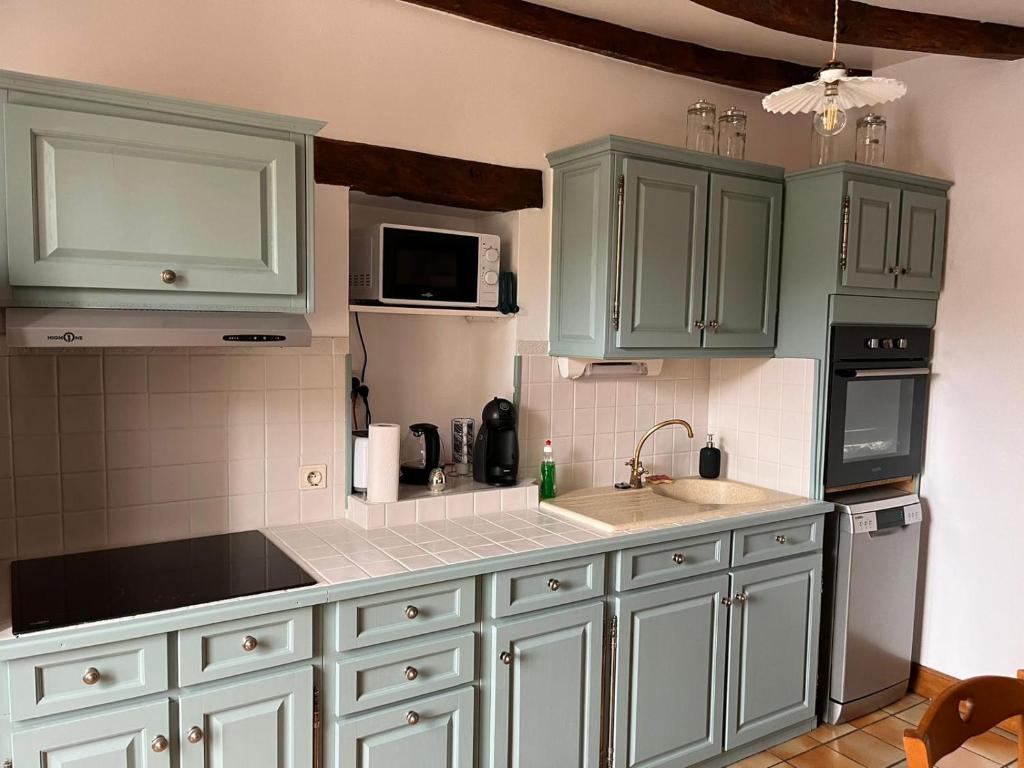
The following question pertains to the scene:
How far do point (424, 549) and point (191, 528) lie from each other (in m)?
0.71

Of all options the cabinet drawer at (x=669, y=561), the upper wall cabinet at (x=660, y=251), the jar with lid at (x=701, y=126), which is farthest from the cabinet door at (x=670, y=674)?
the jar with lid at (x=701, y=126)

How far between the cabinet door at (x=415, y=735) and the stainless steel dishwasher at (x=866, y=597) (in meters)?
1.60

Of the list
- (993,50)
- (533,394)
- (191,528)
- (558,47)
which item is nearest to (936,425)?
(993,50)

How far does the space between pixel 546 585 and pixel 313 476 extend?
823 mm

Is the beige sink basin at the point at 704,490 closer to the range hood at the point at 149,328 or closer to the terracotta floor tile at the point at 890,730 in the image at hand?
the terracotta floor tile at the point at 890,730

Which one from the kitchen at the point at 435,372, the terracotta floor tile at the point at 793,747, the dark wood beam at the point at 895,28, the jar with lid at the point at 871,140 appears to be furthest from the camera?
the jar with lid at the point at 871,140

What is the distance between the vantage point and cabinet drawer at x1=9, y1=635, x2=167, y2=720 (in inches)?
63.5

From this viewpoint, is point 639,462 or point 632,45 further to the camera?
point 639,462

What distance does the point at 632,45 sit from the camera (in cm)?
300

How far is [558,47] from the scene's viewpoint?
2938 mm

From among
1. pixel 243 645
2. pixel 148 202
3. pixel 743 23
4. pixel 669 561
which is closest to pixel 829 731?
pixel 669 561

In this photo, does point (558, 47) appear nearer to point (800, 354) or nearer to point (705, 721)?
point (800, 354)

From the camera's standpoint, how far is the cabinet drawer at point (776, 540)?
8.98 ft

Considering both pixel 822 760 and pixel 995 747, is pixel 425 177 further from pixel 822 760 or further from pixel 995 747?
pixel 995 747
